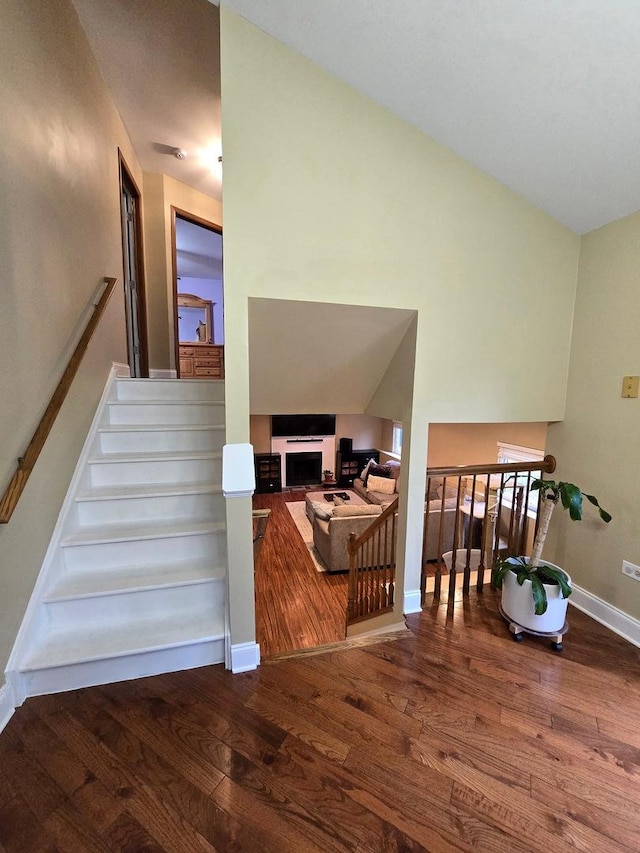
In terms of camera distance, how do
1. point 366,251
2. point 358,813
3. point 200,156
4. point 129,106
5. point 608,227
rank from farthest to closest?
point 200,156, point 129,106, point 608,227, point 366,251, point 358,813

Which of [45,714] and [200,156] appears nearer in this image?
[45,714]

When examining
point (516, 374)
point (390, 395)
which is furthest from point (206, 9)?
point (516, 374)

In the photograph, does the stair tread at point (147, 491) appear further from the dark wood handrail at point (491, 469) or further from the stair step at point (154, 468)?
the dark wood handrail at point (491, 469)

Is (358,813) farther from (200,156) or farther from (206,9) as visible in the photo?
(200,156)

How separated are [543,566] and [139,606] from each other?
224 centimetres

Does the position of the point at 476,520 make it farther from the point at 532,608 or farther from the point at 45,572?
the point at 45,572

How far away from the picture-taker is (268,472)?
26.9 feet

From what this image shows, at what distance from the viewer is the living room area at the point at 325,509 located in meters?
3.61

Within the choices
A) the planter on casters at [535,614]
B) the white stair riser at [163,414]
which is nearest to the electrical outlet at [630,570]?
the planter on casters at [535,614]

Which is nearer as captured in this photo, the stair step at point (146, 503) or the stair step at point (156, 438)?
the stair step at point (146, 503)

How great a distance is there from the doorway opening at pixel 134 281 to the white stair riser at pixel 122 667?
260 cm

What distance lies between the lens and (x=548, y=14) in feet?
4.09

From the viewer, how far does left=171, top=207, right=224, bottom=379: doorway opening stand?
4.25 metres

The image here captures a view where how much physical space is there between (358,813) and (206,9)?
3.69 m
